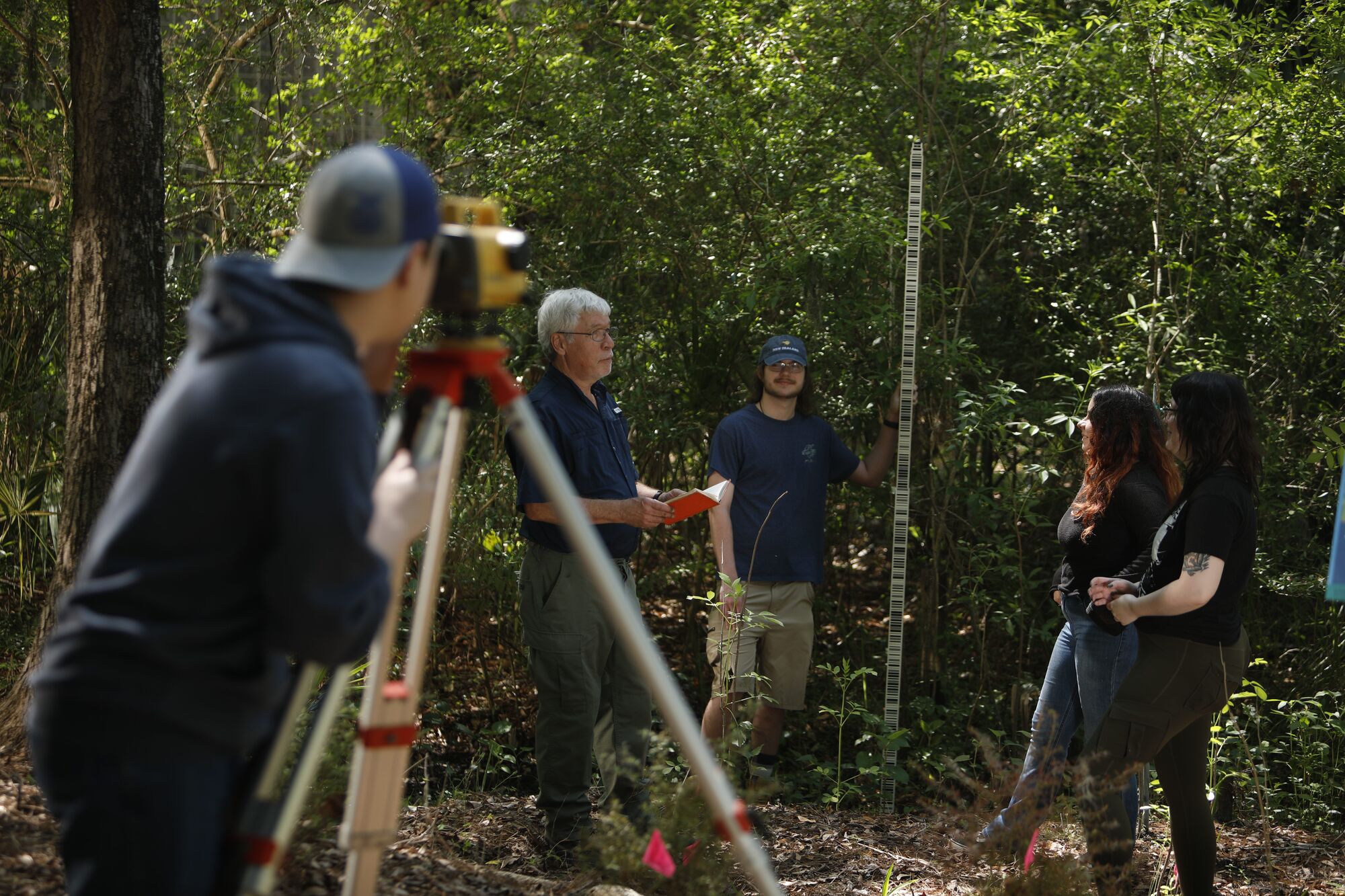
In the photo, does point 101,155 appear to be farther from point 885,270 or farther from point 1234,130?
point 1234,130

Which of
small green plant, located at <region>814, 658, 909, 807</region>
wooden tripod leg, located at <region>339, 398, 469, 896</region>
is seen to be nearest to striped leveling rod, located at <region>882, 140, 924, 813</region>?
small green plant, located at <region>814, 658, 909, 807</region>

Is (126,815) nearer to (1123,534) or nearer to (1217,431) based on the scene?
(1217,431)

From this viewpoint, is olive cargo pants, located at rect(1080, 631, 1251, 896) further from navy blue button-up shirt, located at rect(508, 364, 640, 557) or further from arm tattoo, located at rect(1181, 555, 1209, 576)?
navy blue button-up shirt, located at rect(508, 364, 640, 557)

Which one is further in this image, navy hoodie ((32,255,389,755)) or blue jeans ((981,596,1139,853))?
blue jeans ((981,596,1139,853))

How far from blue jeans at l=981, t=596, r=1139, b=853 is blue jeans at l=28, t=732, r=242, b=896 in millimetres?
2614

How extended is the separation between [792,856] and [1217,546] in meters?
1.89

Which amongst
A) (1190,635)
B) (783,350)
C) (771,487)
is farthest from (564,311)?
(1190,635)

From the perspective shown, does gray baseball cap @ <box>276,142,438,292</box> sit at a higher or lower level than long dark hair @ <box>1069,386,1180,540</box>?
higher

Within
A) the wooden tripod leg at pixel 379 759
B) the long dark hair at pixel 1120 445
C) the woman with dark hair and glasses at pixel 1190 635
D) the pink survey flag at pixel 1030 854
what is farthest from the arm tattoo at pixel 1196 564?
the wooden tripod leg at pixel 379 759

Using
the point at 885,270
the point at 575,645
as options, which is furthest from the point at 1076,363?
the point at 575,645

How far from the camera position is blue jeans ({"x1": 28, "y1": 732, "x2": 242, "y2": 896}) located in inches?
62.7

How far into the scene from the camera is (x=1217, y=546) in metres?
3.48

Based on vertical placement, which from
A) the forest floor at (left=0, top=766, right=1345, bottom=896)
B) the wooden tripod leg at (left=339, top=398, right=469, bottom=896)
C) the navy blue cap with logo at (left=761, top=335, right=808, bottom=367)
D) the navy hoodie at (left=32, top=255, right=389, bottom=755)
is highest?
the navy blue cap with logo at (left=761, top=335, right=808, bottom=367)

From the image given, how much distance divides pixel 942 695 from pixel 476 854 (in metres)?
2.62
